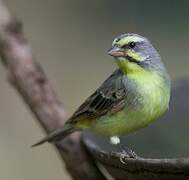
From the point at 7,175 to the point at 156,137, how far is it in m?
3.25

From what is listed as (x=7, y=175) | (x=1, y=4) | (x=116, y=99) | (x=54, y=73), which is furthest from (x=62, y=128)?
(x=54, y=73)

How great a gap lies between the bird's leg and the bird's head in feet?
1.09

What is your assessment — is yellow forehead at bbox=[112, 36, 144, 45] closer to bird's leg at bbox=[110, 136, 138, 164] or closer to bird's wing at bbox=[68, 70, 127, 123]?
bird's wing at bbox=[68, 70, 127, 123]

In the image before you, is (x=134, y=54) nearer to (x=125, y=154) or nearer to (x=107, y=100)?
(x=107, y=100)

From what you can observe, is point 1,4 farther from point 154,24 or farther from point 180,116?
point 154,24

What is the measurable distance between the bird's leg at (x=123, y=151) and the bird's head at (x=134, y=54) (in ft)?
1.09

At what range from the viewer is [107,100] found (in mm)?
3721

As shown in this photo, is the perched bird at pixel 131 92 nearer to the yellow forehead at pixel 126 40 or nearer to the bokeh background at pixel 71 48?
the yellow forehead at pixel 126 40

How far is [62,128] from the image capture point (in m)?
4.01

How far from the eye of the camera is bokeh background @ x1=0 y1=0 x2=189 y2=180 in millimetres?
7102

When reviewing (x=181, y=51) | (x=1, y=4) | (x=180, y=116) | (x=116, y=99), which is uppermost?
(x=1, y=4)

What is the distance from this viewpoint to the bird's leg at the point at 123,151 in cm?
315

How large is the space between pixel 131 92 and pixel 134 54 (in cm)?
18

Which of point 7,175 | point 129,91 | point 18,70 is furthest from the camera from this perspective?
point 7,175
